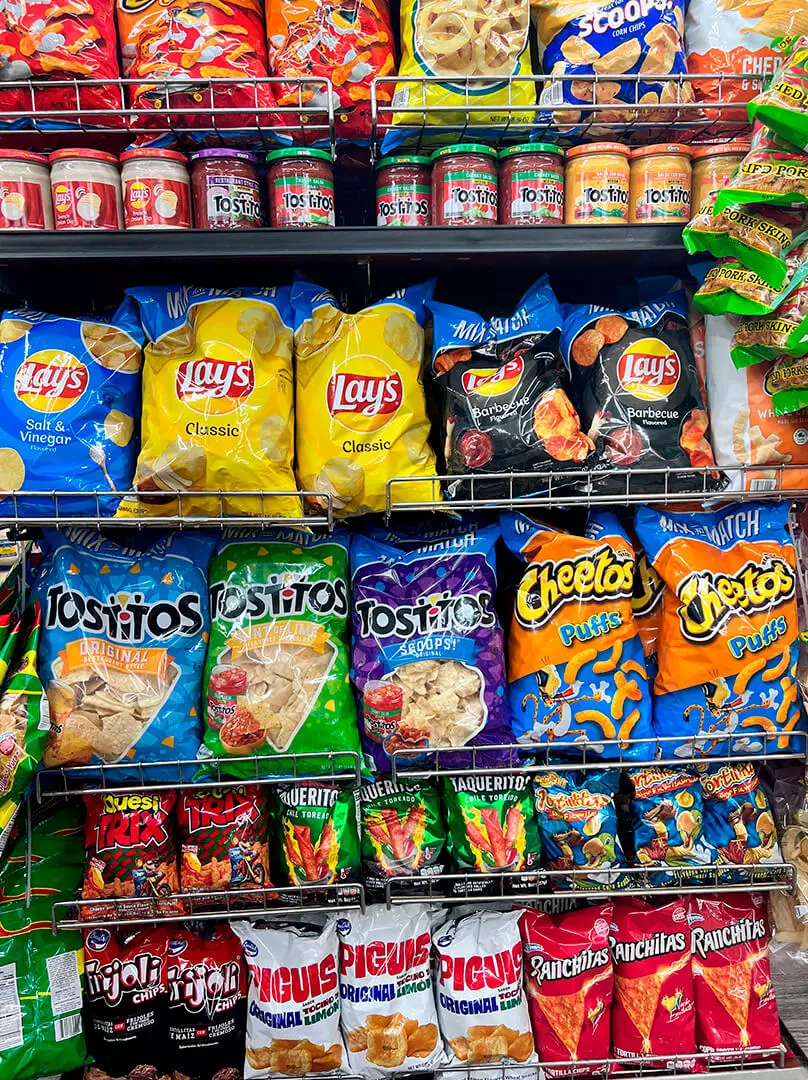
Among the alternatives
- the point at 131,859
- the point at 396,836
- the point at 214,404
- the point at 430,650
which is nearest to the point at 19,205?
the point at 214,404

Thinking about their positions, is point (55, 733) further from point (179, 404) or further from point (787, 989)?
point (787, 989)

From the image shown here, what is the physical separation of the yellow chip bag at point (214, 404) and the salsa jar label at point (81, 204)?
6.0 inches

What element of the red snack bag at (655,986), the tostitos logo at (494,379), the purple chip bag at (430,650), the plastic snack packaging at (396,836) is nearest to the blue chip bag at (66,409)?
the purple chip bag at (430,650)

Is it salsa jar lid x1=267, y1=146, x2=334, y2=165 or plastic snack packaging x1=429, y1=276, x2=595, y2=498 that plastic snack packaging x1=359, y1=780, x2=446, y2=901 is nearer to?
plastic snack packaging x1=429, y1=276, x2=595, y2=498

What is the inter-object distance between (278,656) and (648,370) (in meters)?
0.95

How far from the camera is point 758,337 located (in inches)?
55.6

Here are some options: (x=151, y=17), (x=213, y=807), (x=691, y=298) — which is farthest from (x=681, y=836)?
(x=151, y=17)

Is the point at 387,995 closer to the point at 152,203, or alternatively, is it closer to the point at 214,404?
the point at 214,404

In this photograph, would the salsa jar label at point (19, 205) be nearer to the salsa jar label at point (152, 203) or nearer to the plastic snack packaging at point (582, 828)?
the salsa jar label at point (152, 203)

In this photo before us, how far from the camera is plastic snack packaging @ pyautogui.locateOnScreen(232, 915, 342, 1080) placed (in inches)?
63.1

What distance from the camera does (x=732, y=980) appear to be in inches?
65.5

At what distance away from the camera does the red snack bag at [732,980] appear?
1.66m

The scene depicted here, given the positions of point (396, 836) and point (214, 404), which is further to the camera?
point (396, 836)

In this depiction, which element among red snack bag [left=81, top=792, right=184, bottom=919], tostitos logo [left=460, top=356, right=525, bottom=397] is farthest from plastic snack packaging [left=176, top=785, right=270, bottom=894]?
tostitos logo [left=460, top=356, right=525, bottom=397]
